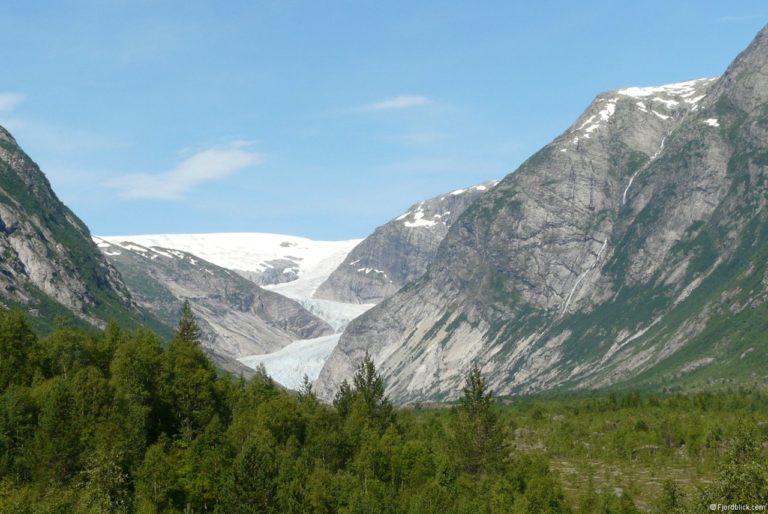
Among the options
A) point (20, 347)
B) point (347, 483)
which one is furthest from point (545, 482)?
point (20, 347)

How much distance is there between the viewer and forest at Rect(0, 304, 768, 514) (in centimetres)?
10612

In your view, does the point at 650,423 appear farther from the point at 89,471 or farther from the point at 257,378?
the point at 89,471

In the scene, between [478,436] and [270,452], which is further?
[478,436]

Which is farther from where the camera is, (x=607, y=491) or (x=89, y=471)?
(x=607, y=491)

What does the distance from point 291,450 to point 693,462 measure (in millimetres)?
65745

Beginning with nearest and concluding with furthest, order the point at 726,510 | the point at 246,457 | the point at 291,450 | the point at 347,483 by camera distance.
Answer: the point at 726,510 → the point at 246,457 → the point at 347,483 → the point at 291,450

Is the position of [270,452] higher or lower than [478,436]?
higher

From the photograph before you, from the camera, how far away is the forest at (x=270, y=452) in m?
106

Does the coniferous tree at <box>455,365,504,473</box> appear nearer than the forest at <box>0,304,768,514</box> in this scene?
No

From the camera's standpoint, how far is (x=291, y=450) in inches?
5064

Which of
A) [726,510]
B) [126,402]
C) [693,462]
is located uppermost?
[126,402]

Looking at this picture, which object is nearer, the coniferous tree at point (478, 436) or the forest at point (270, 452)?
the forest at point (270, 452)

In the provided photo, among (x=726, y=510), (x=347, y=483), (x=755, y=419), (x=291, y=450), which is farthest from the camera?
(x=755, y=419)

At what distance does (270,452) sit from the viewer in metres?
116
